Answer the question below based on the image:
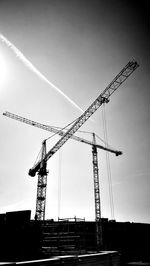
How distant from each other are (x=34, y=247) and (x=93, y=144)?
2953 centimetres

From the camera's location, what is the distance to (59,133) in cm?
4466

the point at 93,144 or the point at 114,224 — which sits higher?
the point at 93,144

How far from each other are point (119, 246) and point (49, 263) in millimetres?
38795

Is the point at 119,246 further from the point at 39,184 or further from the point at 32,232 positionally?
the point at 32,232

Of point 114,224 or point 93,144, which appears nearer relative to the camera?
point 114,224

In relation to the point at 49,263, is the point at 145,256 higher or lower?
lower

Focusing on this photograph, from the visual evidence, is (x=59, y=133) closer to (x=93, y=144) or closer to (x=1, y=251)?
(x=93, y=144)

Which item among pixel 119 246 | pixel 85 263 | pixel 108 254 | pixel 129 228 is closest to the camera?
pixel 85 263

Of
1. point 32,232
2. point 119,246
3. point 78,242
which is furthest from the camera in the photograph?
point 119,246

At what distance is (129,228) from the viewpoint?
128 feet

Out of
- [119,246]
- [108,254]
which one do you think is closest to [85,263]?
[108,254]

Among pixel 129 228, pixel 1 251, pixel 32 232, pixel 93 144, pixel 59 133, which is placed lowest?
pixel 129 228

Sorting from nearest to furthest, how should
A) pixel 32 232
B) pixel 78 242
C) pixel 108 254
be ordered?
pixel 108 254 < pixel 78 242 < pixel 32 232

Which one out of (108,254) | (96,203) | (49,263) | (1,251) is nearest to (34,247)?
(1,251)
